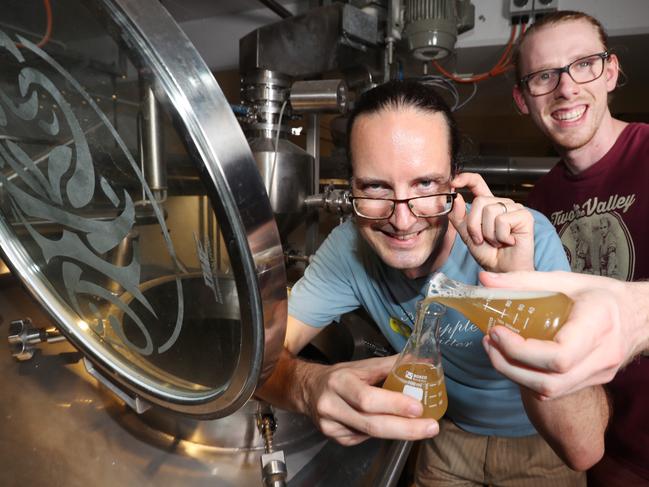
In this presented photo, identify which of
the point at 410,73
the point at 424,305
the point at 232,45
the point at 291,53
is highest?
the point at 232,45

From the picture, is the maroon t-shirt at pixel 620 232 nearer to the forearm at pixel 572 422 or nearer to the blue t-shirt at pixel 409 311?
the blue t-shirt at pixel 409 311

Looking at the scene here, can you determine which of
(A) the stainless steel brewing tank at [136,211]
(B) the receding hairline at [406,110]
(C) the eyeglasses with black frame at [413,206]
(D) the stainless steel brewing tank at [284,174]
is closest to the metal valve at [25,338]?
(A) the stainless steel brewing tank at [136,211]

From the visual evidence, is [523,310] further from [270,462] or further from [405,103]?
[405,103]

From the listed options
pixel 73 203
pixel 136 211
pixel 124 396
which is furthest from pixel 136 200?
pixel 124 396

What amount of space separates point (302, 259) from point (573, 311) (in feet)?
3.17

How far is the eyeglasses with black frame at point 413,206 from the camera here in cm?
91

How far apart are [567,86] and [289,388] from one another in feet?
3.57

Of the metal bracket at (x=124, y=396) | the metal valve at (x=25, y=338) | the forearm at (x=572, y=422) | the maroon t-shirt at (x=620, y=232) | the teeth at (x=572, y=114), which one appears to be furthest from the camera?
the teeth at (x=572, y=114)

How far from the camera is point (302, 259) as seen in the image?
53.5 inches

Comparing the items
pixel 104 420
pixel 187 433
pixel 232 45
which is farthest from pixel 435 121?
pixel 232 45

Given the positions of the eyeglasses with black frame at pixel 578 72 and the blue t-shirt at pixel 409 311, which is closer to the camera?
the blue t-shirt at pixel 409 311

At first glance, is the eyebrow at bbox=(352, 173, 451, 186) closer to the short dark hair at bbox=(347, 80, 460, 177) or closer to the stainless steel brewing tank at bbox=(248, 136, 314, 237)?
the short dark hair at bbox=(347, 80, 460, 177)

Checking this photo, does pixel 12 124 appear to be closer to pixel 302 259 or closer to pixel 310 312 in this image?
pixel 310 312

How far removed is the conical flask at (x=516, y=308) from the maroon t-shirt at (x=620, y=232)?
0.80 meters
